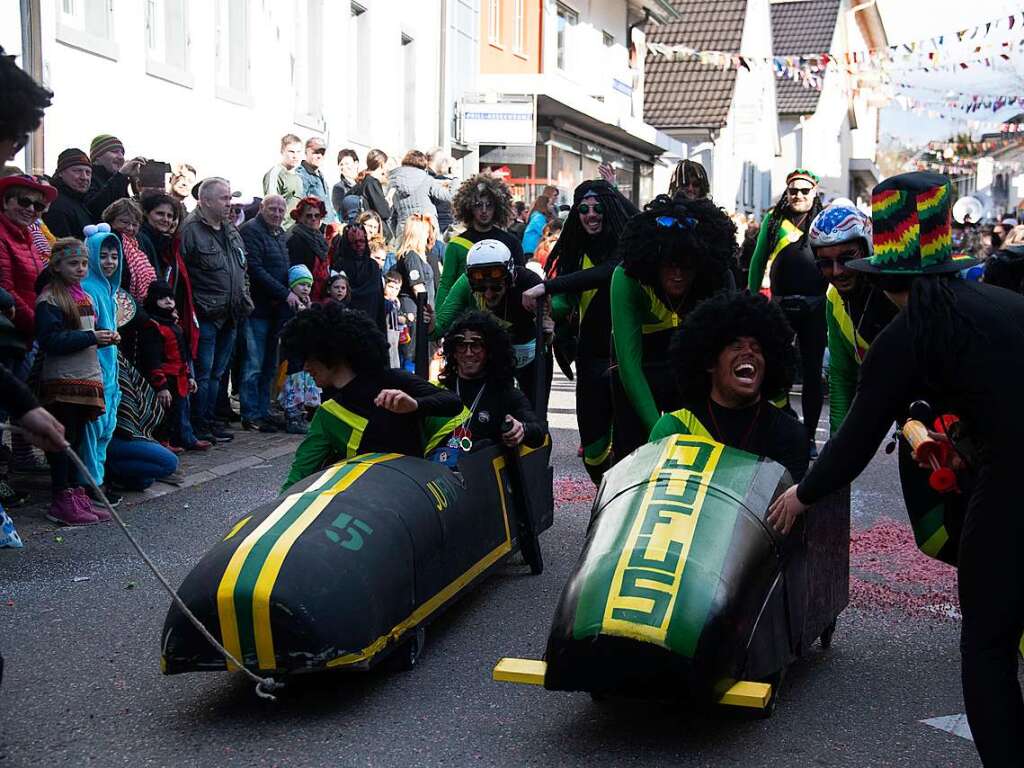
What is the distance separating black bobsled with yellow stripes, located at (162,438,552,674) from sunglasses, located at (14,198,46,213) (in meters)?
3.50

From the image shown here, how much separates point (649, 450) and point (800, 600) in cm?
74

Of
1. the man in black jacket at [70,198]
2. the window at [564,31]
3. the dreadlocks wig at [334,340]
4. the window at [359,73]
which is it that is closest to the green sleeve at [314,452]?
the dreadlocks wig at [334,340]

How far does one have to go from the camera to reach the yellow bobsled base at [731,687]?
4156 millimetres

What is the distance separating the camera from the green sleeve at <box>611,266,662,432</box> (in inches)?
252

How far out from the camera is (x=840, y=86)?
49688 mm

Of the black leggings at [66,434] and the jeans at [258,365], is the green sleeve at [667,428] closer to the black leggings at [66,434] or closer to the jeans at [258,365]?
the black leggings at [66,434]

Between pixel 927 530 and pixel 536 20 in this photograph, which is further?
pixel 536 20

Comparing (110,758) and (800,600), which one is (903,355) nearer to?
(800,600)

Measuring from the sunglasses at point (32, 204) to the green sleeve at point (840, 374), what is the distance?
4.61 meters

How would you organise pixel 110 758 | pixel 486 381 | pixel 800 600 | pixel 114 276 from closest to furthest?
pixel 110 758 < pixel 800 600 < pixel 486 381 < pixel 114 276

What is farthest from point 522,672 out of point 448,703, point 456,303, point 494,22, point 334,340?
point 494,22

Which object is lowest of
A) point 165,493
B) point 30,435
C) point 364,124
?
point 165,493

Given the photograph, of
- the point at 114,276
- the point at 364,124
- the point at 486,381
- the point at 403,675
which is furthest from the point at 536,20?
the point at 403,675

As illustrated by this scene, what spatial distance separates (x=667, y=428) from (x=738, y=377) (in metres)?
0.33
